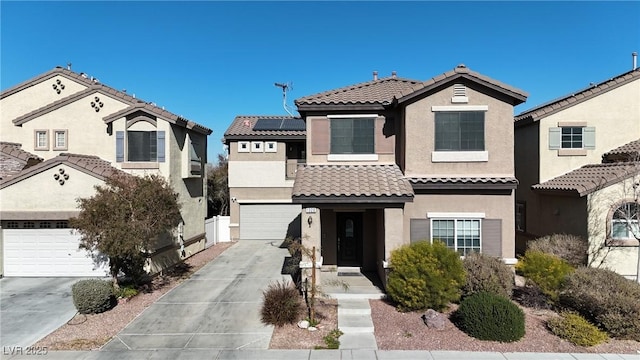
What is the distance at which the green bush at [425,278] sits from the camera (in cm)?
1041

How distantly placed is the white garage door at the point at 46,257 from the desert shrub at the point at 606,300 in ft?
53.2

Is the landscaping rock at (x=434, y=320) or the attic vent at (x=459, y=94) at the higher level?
the attic vent at (x=459, y=94)

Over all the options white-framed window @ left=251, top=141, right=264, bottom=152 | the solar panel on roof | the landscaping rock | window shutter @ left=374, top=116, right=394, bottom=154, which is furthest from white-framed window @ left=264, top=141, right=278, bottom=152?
the landscaping rock

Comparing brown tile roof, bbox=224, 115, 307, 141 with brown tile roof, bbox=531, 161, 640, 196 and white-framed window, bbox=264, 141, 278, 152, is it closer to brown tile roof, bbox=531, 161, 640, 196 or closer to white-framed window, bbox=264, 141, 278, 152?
white-framed window, bbox=264, 141, 278, 152

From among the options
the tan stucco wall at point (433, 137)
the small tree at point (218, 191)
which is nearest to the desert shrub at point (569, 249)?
the tan stucco wall at point (433, 137)

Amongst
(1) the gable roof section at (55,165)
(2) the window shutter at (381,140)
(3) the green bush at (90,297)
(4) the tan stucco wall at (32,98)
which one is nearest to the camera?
(3) the green bush at (90,297)

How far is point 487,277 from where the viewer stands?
10734 millimetres

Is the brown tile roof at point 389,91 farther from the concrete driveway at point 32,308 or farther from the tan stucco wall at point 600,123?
the concrete driveway at point 32,308

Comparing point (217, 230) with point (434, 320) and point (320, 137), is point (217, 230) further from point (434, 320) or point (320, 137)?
point (434, 320)

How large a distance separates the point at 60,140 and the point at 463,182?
1831cm

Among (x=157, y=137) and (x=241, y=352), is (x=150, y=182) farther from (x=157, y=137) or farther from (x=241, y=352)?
(x=241, y=352)

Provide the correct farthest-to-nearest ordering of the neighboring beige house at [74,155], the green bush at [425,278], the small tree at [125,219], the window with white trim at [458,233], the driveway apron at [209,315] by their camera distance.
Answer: the neighboring beige house at [74,155], the window with white trim at [458,233], the small tree at [125,219], the green bush at [425,278], the driveway apron at [209,315]

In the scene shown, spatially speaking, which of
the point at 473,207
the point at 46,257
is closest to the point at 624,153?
the point at 473,207

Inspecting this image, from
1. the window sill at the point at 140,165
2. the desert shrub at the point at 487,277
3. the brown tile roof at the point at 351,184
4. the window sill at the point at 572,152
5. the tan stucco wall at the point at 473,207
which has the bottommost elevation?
the desert shrub at the point at 487,277
